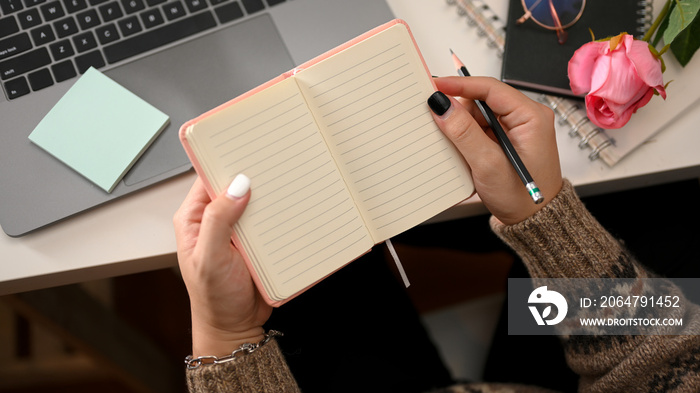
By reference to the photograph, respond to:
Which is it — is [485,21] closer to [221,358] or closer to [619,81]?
[619,81]

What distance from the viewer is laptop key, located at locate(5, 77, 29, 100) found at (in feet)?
1.97

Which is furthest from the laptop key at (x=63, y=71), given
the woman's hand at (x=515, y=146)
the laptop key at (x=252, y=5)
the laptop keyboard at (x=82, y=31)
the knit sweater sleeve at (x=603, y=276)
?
the knit sweater sleeve at (x=603, y=276)

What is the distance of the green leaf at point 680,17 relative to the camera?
0.53 meters

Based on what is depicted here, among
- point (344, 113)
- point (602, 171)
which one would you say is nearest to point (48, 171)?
point (344, 113)

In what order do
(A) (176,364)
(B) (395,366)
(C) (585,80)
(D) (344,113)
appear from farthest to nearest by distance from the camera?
(A) (176,364) → (B) (395,366) → (C) (585,80) → (D) (344,113)

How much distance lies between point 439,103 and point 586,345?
0.36 meters

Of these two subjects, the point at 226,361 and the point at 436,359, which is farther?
the point at 436,359

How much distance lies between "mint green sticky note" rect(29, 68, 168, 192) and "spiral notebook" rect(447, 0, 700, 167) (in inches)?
17.4

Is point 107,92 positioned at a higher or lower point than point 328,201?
higher

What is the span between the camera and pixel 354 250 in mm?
478

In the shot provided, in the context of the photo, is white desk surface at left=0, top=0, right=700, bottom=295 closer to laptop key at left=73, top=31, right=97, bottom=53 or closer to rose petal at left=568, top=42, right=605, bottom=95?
rose petal at left=568, top=42, right=605, bottom=95

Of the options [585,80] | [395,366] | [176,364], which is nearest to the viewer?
[585,80]

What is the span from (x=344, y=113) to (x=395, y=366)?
17.1 inches

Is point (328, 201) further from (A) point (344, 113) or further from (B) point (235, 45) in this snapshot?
(B) point (235, 45)
